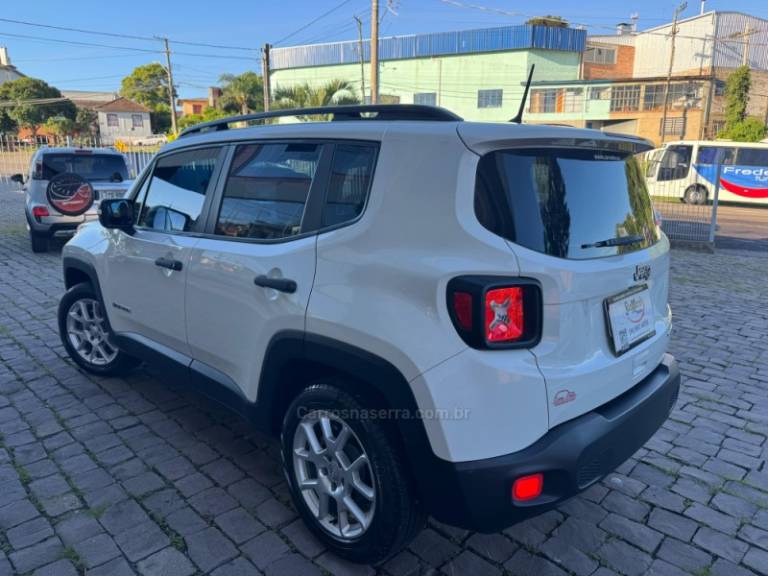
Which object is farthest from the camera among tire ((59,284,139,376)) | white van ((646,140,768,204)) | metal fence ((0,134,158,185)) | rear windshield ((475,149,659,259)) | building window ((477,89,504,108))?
building window ((477,89,504,108))

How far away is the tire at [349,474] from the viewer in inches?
84.8

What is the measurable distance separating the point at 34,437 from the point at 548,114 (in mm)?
46523

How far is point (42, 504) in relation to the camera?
2.82 m

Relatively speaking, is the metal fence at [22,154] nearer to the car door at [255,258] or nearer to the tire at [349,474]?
the car door at [255,258]

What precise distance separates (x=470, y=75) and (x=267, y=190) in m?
52.7

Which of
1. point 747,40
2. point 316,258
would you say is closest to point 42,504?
point 316,258

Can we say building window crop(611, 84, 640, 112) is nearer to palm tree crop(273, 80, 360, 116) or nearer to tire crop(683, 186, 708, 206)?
palm tree crop(273, 80, 360, 116)

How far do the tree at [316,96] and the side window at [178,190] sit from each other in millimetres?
26299

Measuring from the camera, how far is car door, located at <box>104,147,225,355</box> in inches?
124

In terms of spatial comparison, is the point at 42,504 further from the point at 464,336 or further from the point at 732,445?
the point at 732,445

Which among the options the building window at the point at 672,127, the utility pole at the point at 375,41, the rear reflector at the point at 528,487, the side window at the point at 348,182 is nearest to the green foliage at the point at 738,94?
the building window at the point at 672,127

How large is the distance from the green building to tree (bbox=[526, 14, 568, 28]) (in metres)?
0.71

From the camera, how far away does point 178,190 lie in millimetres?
3396

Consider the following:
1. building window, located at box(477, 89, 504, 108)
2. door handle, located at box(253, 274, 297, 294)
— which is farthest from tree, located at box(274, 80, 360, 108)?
door handle, located at box(253, 274, 297, 294)
